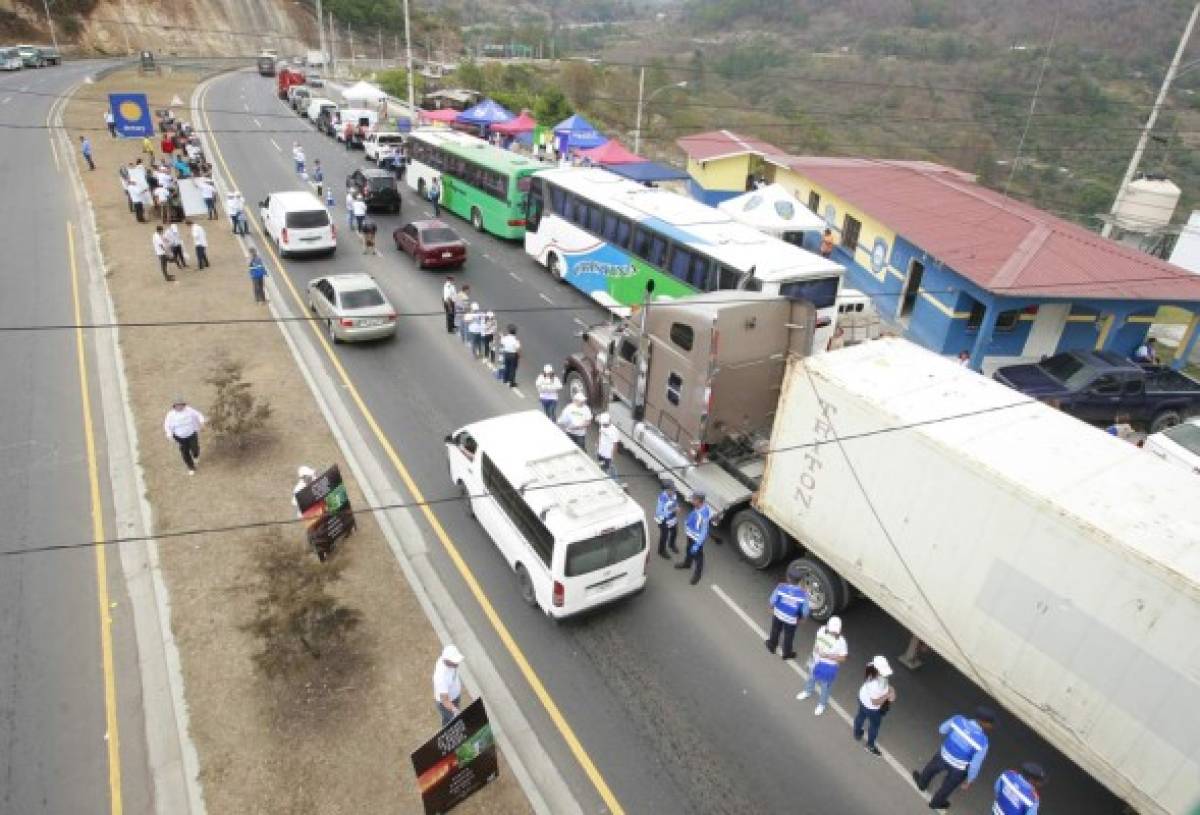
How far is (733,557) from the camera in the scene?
11711 mm

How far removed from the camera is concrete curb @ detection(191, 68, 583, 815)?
7.91 m

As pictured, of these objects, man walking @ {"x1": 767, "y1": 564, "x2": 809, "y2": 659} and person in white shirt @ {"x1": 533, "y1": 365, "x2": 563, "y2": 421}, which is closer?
man walking @ {"x1": 767, "y1": 564, "x2": 809, "y2": 659}

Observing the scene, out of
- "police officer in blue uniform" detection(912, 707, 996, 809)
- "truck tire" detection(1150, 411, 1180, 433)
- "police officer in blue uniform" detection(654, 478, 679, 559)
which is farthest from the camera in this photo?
"truck tire" detection(1150, 411, 1180, 433)

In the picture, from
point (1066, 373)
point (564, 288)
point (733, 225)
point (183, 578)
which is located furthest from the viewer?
point (564, 288)

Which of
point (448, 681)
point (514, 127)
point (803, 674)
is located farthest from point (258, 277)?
point (514, 127)

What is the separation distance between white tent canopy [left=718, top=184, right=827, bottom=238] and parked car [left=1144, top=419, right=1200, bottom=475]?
484 inches

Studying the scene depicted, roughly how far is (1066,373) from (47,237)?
99.3ft

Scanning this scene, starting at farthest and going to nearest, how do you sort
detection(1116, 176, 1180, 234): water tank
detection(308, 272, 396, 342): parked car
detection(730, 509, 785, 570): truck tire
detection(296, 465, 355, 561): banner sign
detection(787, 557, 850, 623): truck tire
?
detection(1116, 176, 1180, 234): water tank
detection(308, 272, 396, 342): parked car
detection(730, 509, 785, 570): truck tire
detection(296, 465, 355, 561): banner sign
detection(787, 557, 850, 623): truck tire

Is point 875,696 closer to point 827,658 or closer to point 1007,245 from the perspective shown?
point 827,658

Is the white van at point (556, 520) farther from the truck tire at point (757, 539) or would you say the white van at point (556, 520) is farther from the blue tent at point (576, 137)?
the blue tent at point (576, 137)

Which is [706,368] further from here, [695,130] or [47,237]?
[695,130]

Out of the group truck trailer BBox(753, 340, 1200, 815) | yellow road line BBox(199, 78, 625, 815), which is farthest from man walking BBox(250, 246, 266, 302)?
truck trailer BBox(753, 340, 1200, 815)

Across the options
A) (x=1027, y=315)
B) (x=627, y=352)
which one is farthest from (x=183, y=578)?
(x=1027, y=315)

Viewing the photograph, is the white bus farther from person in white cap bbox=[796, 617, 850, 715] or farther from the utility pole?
the utility pole
